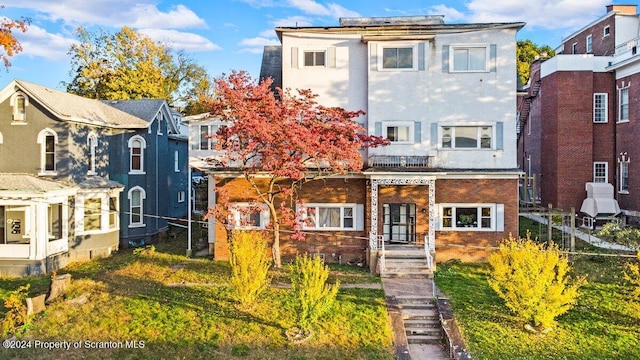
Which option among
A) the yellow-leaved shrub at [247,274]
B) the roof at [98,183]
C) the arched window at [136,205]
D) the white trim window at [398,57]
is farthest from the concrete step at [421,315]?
the arched window at [136,205]

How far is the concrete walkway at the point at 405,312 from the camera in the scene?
40.0ft

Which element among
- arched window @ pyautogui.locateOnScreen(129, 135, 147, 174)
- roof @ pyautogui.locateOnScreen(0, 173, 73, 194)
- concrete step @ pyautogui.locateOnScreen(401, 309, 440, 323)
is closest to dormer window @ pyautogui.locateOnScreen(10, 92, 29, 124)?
roof @ pyautogui.locateOnScreen(0, 173, 73, 194)

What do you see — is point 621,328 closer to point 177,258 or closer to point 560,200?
point 560,200

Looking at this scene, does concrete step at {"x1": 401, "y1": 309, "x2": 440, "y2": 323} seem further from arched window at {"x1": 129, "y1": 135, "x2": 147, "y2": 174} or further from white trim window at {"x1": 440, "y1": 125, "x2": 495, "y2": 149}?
arched window at {"x1": 129, "y1": 135, "x2": 147, "y2": 174}

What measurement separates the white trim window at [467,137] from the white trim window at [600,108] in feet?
33.9

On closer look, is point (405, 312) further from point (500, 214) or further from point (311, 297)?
point (500, 214)

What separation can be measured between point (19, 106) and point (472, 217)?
831 inches

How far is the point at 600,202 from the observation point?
24781 mm

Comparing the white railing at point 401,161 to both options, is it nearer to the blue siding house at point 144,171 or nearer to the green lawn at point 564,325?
the green lawn at point 564,325

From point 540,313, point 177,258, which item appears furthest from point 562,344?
point 177,258

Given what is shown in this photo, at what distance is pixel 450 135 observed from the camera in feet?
66.8

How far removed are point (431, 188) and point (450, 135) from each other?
9.71 ft

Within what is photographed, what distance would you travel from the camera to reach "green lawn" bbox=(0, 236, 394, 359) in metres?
11.9

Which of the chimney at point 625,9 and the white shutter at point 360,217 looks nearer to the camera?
the white shutter at point 360,217
